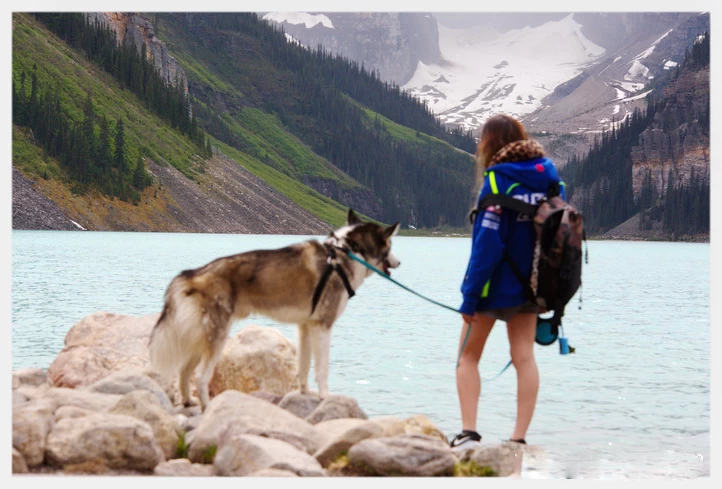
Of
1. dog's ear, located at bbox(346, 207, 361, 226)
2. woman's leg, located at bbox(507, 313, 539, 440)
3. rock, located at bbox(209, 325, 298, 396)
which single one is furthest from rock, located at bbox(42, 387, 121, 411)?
woman's leg, located at bbox(507, 313, 539, 440)

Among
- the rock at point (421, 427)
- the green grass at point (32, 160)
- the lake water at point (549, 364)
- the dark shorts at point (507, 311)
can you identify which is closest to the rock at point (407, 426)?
the rock at point (421, 427)

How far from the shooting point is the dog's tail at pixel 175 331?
30.6 ft

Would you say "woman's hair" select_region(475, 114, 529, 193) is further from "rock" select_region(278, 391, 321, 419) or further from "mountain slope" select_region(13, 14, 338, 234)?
"mountain slope" select_region(13, 14, 338, 234)

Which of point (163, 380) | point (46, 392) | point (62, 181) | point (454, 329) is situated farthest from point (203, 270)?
point (62, 181)

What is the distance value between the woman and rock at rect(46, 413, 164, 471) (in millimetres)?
3131

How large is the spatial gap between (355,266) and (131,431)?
10.9ft

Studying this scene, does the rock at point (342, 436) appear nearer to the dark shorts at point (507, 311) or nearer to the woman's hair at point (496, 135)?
the dark shorts at point (507, 311)

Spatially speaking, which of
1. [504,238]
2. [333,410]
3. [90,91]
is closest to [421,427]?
[333,410]

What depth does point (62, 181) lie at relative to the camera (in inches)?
5123

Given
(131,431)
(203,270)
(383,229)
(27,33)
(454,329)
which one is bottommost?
(454,329)

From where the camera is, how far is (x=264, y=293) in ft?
31.0

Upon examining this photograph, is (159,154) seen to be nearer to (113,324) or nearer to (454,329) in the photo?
(454,329)

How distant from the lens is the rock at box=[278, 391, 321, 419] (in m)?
10.0

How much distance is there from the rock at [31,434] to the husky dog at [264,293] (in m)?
2.04
